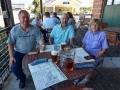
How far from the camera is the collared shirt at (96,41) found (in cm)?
203

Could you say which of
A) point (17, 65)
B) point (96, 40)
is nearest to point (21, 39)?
point (17, 65)

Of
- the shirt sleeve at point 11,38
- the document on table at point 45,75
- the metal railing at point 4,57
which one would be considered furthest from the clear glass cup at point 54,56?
the metal railing at point 4,57

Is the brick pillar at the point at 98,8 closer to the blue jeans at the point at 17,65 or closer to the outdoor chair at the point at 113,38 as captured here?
the outdoor chair at the point at 113,38

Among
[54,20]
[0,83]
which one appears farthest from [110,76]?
[54,20]

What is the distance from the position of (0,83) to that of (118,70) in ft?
8.17

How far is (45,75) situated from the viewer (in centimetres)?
116

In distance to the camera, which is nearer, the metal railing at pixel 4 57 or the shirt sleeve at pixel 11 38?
the shirt sleeve at pixel 11 38

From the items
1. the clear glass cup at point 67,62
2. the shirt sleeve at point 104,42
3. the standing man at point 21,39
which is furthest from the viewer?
the shirt sleeve at point 104,42

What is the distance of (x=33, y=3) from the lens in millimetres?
6961

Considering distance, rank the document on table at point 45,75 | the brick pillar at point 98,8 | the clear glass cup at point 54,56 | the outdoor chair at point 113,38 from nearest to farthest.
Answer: the document on table at point 45,75, the clear glass cup at point 54,56, the outdoor chair at point 113,38, the brick pillar at point 98,8

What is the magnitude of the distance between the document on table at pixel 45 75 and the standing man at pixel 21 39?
22.0 inches

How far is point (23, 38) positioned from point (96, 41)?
1219 millimetres

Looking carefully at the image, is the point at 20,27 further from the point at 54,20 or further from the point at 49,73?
the point at 54,20

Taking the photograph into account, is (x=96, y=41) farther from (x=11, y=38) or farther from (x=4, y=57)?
(x=4, y=57)
